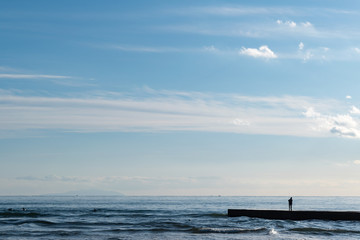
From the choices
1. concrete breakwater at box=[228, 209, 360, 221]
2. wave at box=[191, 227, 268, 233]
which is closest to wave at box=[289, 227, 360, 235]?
wave at box=[191, 227, 268, 233]

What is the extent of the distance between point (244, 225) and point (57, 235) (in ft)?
69.9

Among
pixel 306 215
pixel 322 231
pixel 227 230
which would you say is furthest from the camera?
pixel 306 215

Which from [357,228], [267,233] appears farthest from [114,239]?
[357,228]

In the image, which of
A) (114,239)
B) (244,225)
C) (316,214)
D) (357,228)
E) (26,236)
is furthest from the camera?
(316,214)

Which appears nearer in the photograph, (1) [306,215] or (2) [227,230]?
(2) [227,230]

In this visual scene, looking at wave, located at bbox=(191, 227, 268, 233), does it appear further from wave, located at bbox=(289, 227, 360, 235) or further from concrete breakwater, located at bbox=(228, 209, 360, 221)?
concrete breakwater, located at bbox=(228, 209, 360, 221)

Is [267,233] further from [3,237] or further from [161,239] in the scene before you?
[3,237]

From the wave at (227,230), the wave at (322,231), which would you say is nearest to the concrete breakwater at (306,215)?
the wave at (322,231)

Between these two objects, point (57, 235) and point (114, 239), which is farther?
point (57, 235)

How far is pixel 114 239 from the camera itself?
4059cm

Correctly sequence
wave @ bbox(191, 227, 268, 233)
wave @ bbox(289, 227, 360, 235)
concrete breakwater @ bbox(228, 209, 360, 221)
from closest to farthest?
1. wave @ bbox(289, 227, 360, 235)
2. wave @ bbox(191, 227, 268, 233)
3. concrete breakwater @ bbox(228, 209, 360, 221)

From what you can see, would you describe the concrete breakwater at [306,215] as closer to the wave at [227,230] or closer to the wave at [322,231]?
the wave at [322,231]

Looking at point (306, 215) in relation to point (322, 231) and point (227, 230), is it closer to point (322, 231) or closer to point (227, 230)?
point (322, 231)

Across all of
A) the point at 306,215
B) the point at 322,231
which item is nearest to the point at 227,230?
the point at 322,231
